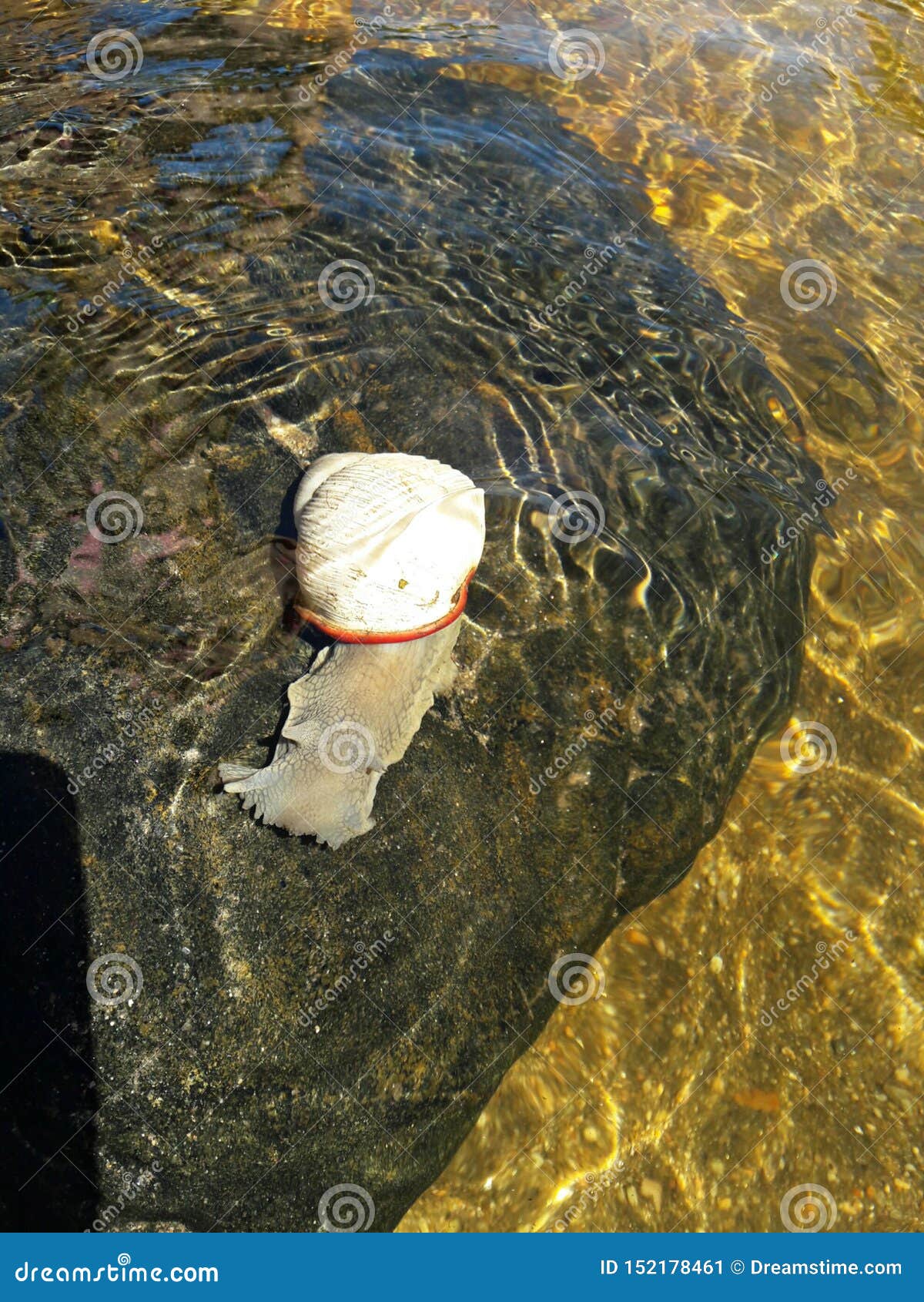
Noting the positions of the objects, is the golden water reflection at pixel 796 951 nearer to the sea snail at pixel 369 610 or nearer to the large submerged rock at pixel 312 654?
the large submerged rock at pixel 312 654

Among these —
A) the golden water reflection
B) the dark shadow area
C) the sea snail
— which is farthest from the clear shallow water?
the dark shadow area

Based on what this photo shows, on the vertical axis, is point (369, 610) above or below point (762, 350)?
below

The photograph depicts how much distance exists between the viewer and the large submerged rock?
10.8 ft

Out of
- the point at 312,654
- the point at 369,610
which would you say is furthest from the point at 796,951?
the point at 312,654

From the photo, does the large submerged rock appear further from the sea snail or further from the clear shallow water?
the sea snail

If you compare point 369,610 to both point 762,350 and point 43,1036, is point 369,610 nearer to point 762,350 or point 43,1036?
point 43,1036

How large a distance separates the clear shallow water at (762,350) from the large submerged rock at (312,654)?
80 millimetres

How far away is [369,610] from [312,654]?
463mm

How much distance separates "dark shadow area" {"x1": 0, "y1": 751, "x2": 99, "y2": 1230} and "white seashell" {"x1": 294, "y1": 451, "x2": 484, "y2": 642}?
161cm

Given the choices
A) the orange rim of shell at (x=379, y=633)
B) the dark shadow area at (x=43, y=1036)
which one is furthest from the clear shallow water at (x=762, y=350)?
the dark shadow area at (x=43, y=1036)

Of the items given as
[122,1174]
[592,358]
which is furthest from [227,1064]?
[592,358]

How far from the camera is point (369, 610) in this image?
13.2ft

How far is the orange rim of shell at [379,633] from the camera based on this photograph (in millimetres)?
4078

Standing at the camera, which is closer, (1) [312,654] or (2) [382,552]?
(2) [382,552]
